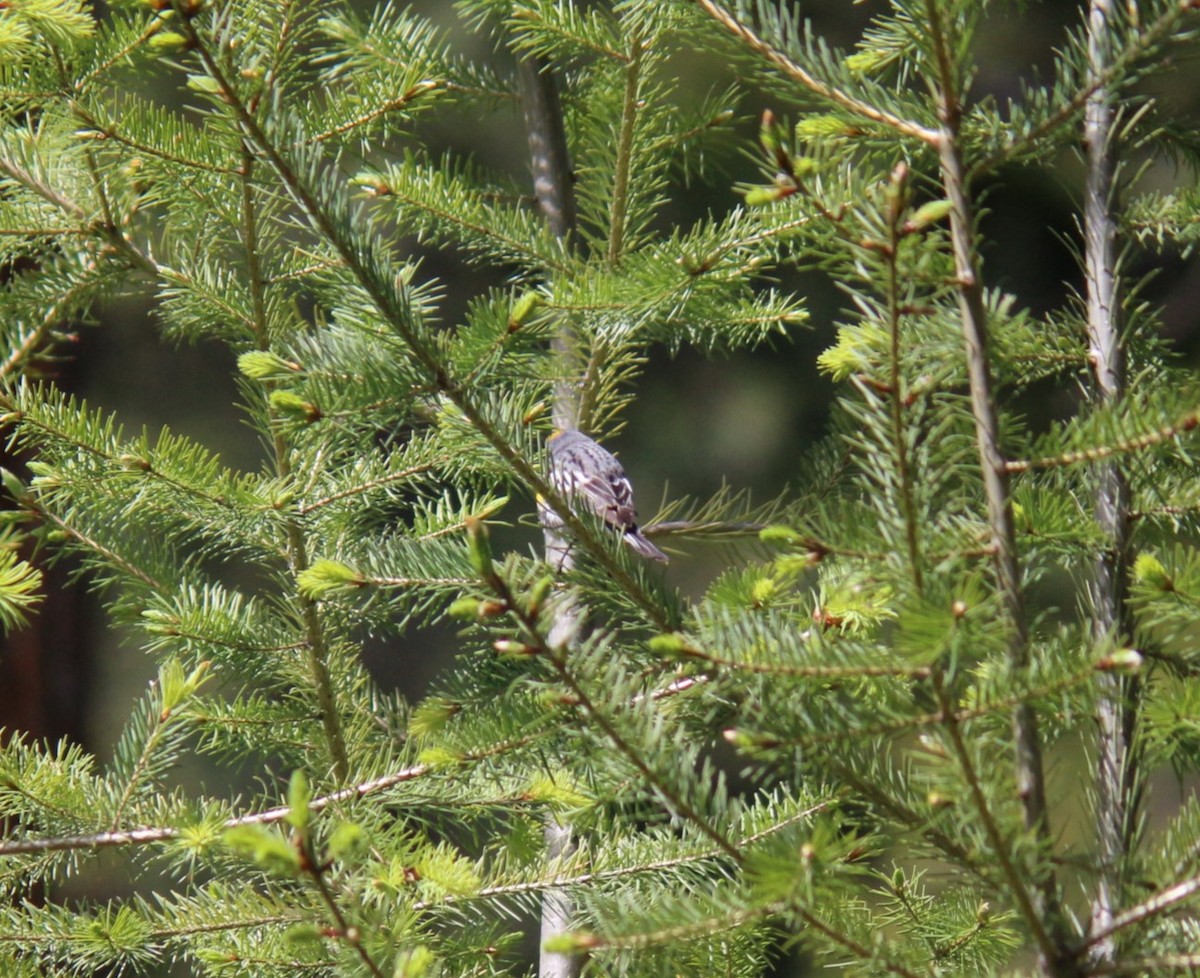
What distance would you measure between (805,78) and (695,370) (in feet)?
8.84

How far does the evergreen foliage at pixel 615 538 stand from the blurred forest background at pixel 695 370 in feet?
5.05

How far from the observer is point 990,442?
2.02 ft

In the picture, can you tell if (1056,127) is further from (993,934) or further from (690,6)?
(993,934)

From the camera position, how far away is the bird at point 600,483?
1.21 meters

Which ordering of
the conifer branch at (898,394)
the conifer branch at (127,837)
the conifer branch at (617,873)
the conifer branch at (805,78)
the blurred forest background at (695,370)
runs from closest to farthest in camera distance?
1. the conifer branch at (898,394)
2. the conifer branch at (805,78)
3. the conifer branch at (617,873)
4. the conifer branch at (127,837)
5. the blurred forest background at (695,370)

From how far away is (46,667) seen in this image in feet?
7.98

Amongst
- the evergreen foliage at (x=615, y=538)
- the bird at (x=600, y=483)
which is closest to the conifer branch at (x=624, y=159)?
the evergreen foliage at (x=615, y=538)

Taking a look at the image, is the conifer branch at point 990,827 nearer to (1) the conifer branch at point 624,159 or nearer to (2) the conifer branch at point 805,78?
(2) the conifer branch at point 805,78

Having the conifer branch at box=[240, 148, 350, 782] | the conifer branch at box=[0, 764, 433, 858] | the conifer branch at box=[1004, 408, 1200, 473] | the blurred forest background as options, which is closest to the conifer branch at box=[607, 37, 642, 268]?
the conifer branch at box=[240, 148, 350, 782]

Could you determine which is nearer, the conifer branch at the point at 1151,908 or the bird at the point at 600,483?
the conifer branch at the point at 1151,908

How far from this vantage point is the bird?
47.5 inches

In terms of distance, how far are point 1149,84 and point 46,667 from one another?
2.75 m

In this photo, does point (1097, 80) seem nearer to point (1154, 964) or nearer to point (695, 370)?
point (1154, 964)

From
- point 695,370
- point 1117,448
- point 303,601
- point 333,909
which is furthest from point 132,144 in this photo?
point 695,370
